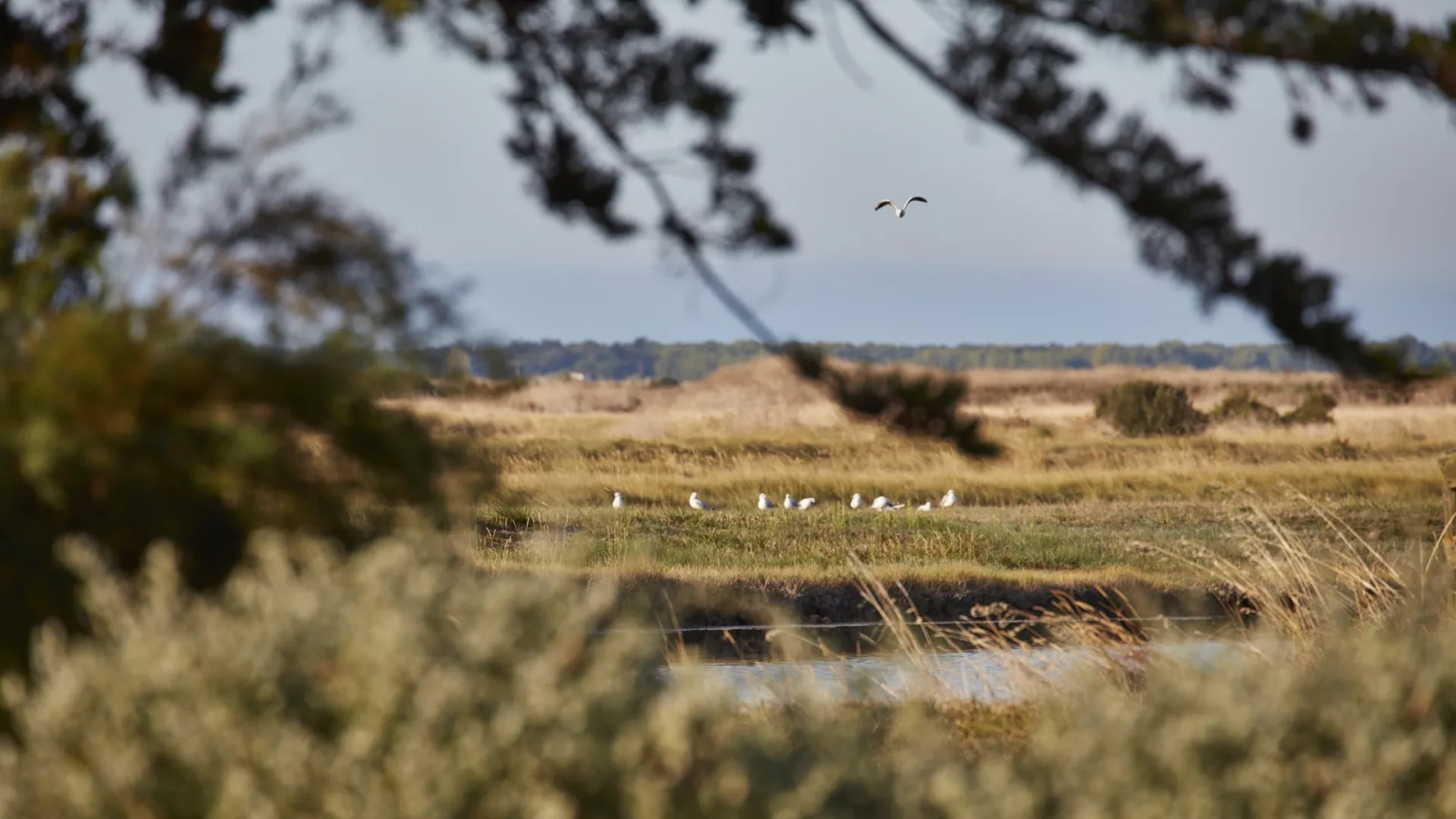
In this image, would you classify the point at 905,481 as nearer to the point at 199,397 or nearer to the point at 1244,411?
the point at 1244,411

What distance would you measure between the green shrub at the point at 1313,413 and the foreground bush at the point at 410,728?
119ft

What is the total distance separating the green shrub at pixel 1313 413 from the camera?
37312 mm

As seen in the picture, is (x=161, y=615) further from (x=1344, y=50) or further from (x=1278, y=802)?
(x=1344, y=50)

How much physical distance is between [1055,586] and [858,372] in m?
10.3

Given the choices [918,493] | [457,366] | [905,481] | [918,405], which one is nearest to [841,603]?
[918,405]

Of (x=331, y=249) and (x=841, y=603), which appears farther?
(x=841, y=603)

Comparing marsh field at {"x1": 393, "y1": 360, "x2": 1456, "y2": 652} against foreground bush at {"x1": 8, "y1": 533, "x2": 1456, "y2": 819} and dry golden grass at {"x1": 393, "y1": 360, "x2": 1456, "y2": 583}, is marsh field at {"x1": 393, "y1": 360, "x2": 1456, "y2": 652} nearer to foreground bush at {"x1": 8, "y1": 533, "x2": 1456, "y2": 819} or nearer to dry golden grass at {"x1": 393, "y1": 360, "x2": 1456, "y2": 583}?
dry golden grass at {"x1": 393, "y1": 360, "x2": 1456, "y2": 583}

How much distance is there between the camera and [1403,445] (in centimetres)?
3134

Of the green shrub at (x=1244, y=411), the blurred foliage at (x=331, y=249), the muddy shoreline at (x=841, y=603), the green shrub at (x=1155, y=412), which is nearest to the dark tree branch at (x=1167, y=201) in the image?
the blurred foliage at (x=331, y=249)

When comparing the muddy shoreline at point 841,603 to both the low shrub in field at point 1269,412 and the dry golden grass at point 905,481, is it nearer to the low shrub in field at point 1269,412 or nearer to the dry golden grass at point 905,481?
the dry golden grass at point 905,481

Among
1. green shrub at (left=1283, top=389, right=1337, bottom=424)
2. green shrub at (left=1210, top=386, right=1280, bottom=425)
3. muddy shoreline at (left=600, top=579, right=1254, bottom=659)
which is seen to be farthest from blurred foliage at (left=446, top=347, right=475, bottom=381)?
green shrub at (left=1283, top=389, right=1337, bottom=424)

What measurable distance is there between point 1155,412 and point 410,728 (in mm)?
34605

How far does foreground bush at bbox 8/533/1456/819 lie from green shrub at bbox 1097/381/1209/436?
110 ft

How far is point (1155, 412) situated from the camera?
118 ft
